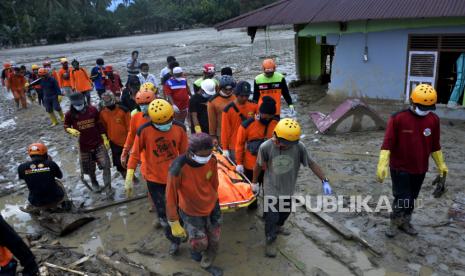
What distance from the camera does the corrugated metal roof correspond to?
8852 millimetres

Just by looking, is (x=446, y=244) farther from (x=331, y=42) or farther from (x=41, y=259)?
(x=331, y=42)

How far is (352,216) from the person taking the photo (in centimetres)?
555

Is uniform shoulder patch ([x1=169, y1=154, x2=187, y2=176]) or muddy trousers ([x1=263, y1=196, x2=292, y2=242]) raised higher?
uniform shoulder patch ([x1=169, y1=154, x2=187, y2=176])

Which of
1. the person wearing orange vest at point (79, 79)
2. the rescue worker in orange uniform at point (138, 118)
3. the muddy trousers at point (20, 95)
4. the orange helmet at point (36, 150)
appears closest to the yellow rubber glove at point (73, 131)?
the orange helmet at point (36, 150)

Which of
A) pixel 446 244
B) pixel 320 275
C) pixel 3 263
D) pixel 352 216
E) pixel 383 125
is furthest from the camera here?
pixel 383 125

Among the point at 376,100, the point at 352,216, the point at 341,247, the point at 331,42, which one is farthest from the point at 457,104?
the point at 341,247

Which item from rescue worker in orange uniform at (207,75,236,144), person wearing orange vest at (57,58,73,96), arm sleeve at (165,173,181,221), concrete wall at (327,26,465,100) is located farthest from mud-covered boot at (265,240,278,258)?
person wearing orange vest at (57,58,73,96)

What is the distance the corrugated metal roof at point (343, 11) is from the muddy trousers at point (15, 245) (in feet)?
28.5

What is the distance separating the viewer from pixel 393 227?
16.4 feet

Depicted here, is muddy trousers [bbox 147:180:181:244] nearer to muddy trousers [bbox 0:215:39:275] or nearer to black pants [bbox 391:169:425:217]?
muddy trousers [bbox 0:215:39:275]

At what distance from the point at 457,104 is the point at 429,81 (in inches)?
33.6

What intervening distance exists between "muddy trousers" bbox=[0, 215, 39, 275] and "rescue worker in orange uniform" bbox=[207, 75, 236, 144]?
3.15 m

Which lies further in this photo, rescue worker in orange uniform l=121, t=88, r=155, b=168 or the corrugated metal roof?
the corrugated metal roof

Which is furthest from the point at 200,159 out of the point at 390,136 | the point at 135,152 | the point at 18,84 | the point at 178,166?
the point at 18,84
